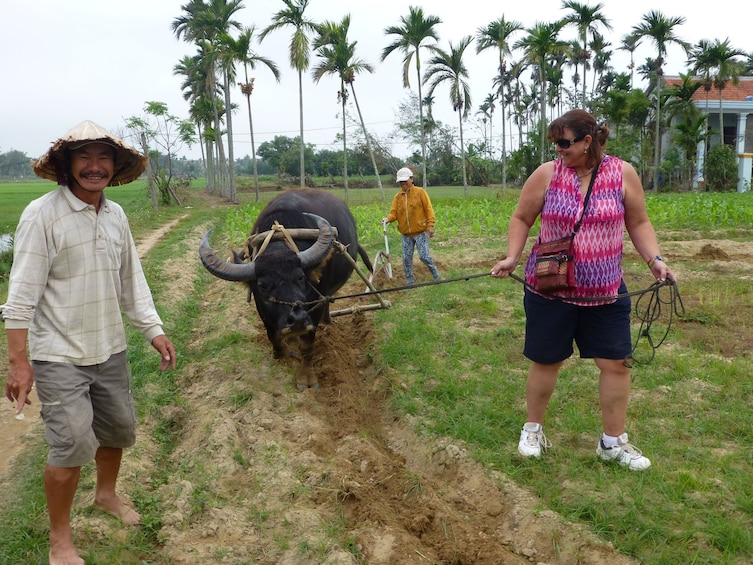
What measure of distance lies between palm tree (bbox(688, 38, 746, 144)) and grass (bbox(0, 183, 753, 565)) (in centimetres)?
2352

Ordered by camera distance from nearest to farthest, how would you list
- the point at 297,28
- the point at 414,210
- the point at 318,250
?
1. the point at 318,250
2. the point at 414,210
3. the point at 297,28

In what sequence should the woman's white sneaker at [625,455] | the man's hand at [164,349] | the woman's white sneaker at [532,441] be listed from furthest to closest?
the woman's white sneaker at [532,441] → the woman's white sneaker at [625,455] → the man's hand at [164,349]

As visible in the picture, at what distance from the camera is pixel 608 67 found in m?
57.1

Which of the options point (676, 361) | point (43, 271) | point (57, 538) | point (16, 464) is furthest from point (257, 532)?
point (676, 361)

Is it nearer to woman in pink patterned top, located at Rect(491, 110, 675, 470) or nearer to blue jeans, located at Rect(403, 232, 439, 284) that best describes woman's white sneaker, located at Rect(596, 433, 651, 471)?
woman in pink patterned top, located at Rect(491, 110, 675, 470)

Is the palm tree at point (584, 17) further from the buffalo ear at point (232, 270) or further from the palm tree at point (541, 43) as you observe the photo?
the buffalo ear at point (232, 270)

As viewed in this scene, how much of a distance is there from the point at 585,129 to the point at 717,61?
1149 inches

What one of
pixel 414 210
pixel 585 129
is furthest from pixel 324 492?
pixel 414 210

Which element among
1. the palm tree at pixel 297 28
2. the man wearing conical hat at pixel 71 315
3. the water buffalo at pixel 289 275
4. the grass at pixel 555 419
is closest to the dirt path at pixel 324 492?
the grass at pixel 555 419

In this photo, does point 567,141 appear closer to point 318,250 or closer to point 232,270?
point 318,250

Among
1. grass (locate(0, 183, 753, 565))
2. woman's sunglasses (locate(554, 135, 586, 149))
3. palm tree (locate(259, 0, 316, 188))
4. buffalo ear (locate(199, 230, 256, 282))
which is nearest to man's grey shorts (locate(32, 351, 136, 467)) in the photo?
grass (locate(0, 183, 753, 565))

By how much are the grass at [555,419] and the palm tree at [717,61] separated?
2352cm

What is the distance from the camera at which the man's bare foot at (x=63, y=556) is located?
9.14 ft

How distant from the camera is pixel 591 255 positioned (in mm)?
3402
